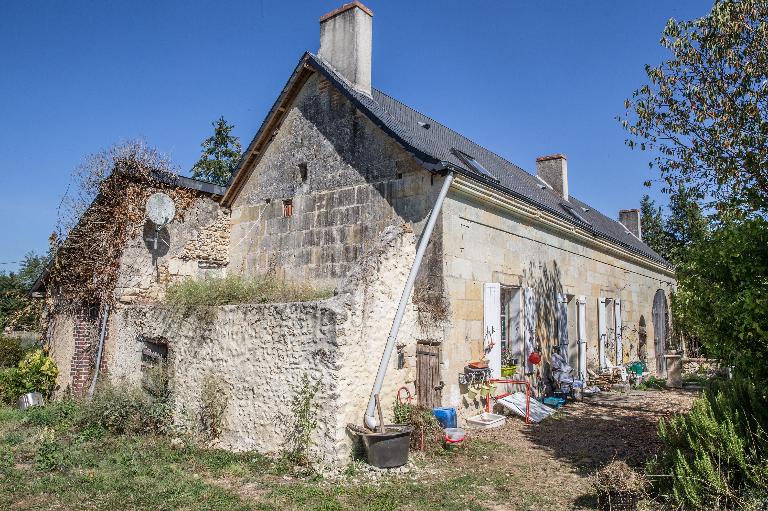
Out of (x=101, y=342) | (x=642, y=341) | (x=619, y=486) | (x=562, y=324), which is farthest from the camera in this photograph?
(x=642, y=341)

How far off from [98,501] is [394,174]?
6210 mm

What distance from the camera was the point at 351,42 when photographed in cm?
1120

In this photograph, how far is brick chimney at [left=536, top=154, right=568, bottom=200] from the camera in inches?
698

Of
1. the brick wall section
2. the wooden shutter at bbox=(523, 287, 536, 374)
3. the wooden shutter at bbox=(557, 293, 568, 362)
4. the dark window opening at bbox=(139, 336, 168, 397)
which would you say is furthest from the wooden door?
the brick wall section

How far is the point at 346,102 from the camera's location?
1031cm

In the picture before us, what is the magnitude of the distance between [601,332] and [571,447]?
6.79 meters

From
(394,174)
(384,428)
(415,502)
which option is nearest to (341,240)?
(394,174)

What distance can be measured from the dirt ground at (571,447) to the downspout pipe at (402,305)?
5.58 feet

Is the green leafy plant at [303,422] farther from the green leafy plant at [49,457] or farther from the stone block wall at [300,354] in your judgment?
the green leafy plant at [49,457]

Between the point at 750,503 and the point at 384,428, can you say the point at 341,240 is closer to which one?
the point at 384,428


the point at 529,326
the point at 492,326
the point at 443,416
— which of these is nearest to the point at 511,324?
the point at 529,326

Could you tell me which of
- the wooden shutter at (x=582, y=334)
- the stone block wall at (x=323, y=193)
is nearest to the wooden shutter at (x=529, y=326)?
the wooden shutter at (x=582, y=334)

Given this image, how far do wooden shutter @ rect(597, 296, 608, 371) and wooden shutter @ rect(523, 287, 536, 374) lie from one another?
3.89 metres

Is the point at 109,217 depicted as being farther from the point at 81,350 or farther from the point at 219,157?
the point at 219,157
